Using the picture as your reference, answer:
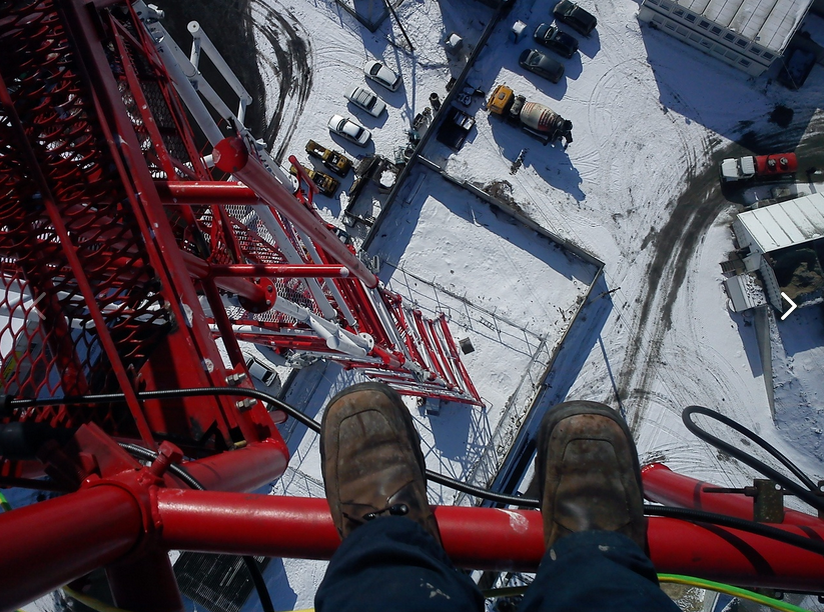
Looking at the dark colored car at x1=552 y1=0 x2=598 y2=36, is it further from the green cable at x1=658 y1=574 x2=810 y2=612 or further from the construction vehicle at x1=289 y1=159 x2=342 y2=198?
the green cable at x1=658 y1=574 x2=810 y2=612

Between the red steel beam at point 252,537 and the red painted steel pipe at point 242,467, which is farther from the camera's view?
the red painted steel pipe at point 242,467

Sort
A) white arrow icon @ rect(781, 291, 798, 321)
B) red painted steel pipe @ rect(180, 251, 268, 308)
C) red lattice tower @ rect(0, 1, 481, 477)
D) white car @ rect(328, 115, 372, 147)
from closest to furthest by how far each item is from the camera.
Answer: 1. red lattice tower @ rect(0, 1, 481, 477)
2. red painted steel pipe @ rect(180, 251, 268, 308)
3. white arrow icon @ rect(781, 291, 798, 321)
4. white car @ rect(328, 115, 372, 147)

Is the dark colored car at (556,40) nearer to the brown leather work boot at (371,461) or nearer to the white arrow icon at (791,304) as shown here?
the white arrow icon at (791,304)

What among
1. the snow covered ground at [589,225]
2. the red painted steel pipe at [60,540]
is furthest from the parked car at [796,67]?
the red painted steel pipe at [60,540]

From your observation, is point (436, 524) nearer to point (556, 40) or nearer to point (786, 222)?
point (786, 222)

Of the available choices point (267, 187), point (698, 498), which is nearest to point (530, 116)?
point (267, 187)

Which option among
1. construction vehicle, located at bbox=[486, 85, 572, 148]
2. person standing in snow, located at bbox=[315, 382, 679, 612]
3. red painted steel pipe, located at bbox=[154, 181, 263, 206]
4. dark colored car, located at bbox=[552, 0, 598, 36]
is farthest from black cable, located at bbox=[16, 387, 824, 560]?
dark colored car, located at bbox=[552, 0, 598, 36]
